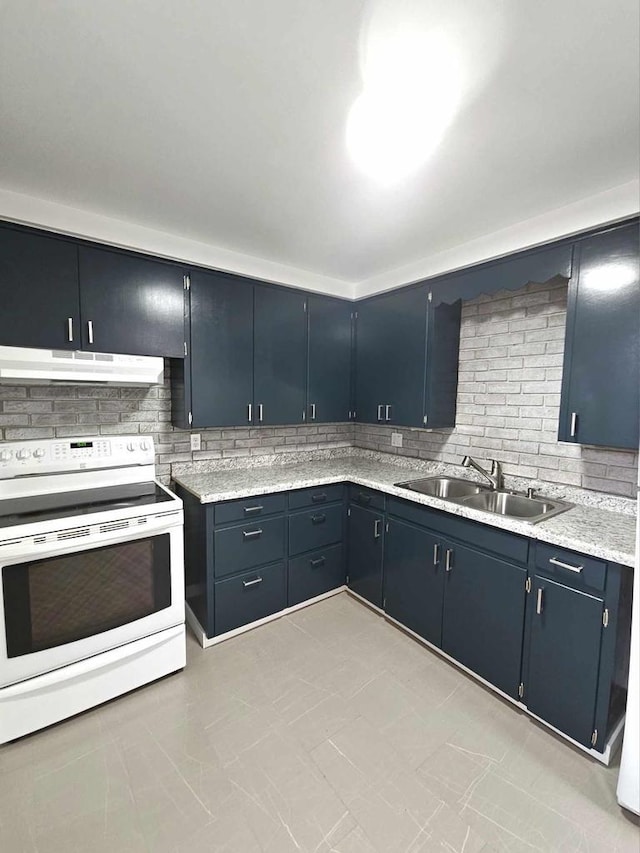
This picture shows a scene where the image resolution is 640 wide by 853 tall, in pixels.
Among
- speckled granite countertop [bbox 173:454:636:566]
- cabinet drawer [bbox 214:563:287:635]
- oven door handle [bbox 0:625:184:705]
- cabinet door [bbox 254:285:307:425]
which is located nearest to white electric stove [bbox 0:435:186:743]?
oven door handle [bbox 0:625:184:705]

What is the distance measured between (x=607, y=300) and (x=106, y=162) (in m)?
2.27

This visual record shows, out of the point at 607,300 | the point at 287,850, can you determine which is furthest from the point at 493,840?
the point at 607,300

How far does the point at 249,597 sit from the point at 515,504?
68.4 inches

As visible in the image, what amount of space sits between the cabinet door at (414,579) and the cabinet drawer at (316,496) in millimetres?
463

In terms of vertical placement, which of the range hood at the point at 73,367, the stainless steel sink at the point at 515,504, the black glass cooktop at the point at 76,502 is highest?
the range hood at the point at 73,367

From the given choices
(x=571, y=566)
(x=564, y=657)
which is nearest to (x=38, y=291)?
(x=571, y=566)

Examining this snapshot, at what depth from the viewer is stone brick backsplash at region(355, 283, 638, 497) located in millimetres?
2092

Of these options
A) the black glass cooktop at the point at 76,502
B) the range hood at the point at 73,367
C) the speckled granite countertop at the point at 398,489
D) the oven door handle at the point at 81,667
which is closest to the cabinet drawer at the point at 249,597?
the oven door handle at the point at 81,667

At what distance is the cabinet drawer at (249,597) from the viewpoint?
7.54 feet

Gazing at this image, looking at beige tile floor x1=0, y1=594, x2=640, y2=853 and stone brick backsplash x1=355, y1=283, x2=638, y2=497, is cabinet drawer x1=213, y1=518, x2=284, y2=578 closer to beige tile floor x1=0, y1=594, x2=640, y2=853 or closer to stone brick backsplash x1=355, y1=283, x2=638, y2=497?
beige tile floor x1=0, y1=594, x2=640, y2=853

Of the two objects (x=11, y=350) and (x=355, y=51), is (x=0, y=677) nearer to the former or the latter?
(x=11, y=350)

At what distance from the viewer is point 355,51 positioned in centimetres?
106

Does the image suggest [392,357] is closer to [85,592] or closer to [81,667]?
[85,592]

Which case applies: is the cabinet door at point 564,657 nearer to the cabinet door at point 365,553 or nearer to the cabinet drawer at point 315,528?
the cabinet door at point 365,553
